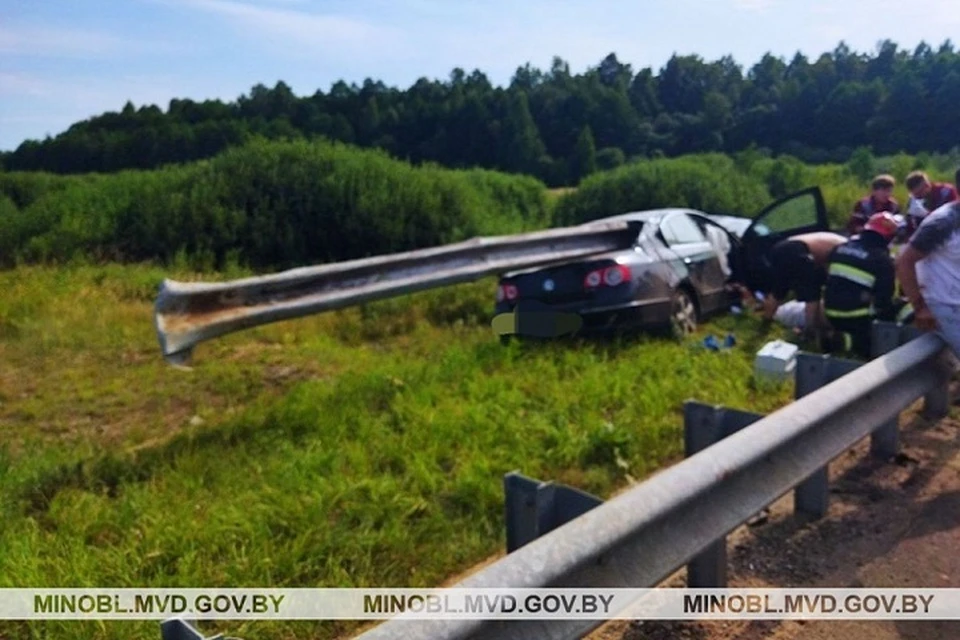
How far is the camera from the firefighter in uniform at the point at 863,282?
6699 millimetres

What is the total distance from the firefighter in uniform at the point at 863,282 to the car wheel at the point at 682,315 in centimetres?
149

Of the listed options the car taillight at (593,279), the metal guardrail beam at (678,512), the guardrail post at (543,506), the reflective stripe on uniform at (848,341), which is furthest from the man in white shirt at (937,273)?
the car taillight at (593,279)

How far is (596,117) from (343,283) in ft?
204

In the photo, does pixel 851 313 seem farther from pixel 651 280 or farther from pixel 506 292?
pixel 506 292

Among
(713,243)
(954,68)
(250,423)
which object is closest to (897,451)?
(250,423)

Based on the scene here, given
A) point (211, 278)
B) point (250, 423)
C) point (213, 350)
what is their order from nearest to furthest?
point (250, 423) → point (213, 350) → point (211, 278)

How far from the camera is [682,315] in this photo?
8.23m

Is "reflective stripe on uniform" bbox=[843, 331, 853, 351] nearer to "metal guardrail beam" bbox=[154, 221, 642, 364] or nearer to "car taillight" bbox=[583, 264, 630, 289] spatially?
"car taillight" bbox=[583, 264, 630, 289]

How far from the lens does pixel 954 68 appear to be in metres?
56.9

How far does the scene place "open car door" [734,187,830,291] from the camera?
851 cm

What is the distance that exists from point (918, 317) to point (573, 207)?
13.5 m

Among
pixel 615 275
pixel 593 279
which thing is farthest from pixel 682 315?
pixel 593 279

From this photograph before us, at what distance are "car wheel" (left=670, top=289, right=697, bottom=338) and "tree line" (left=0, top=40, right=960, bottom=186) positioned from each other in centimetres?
3315

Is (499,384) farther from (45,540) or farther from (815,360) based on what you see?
(45,540)
